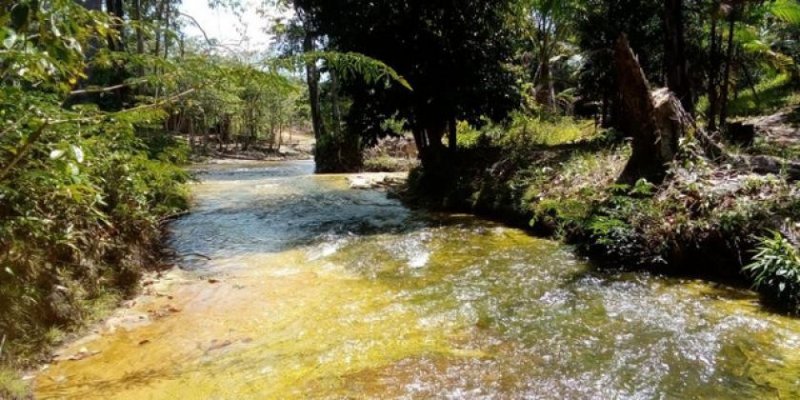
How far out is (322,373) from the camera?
3.62 m

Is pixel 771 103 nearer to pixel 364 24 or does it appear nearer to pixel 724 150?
pixel 724 150

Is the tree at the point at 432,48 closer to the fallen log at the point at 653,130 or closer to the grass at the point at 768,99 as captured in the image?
the fallen log at the point at 653,130

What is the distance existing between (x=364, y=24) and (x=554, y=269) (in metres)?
7.71

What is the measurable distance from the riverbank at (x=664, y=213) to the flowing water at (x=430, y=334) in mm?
384

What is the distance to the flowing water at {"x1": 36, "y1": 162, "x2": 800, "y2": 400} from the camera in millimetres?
3396

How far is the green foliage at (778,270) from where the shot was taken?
4457mm

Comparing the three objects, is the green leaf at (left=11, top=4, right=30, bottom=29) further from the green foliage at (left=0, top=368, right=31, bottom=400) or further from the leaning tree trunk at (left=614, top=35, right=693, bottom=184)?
the leaning tree trunk at (left=614, top=35, right=693, bottom=184)

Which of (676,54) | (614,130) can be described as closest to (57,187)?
(614,130)

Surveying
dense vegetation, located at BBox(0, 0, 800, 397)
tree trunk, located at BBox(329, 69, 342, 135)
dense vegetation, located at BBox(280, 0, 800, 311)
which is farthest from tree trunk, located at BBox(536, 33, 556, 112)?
tree trunk, located at BBox(329, 69, 342, 135)

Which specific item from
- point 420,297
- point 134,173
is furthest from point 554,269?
point 134,173

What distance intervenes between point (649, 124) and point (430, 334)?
5.25 meters

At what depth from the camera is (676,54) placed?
30.2 feet

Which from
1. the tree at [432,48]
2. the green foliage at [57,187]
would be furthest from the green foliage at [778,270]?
the tree at [432,48]

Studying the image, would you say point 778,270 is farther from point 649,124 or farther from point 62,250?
point 62,250
